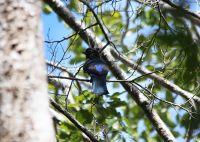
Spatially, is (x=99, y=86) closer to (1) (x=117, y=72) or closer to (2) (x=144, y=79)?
(1) (x=117, y=72)

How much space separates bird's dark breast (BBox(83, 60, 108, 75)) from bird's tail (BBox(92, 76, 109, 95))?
10 centimetres

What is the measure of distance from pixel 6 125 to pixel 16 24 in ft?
1.93

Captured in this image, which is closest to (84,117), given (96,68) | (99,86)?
(99,86)

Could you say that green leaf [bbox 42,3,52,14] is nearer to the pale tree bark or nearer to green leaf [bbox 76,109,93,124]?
green leaf [bbox 76,109,93,124]

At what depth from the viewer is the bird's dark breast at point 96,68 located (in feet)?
12.8

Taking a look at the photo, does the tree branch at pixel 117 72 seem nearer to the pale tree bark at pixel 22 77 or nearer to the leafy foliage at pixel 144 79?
the leafy foliage at pixel 144 79

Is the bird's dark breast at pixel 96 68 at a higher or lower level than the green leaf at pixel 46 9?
lower

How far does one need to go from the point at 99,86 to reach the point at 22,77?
2.50m

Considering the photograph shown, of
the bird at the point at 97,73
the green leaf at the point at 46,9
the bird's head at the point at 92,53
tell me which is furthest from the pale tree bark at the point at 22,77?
the green leaf at the point at 46,9

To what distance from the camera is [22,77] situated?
1.21 m

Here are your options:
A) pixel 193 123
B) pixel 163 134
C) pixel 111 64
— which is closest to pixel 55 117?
pixel 111 64

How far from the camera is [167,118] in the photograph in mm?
5984

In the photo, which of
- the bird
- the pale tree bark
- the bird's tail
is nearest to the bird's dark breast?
the bird

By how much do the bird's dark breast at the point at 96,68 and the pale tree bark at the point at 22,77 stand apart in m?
2.57
